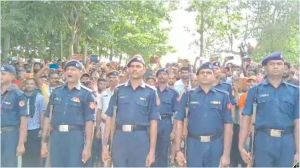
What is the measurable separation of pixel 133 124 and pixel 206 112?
905 mm

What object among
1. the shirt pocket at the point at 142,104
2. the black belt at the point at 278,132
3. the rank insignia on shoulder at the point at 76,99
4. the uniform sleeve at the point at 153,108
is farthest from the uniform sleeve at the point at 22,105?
the black belt at the point at 278,132

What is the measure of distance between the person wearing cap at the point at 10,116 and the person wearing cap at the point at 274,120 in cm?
292

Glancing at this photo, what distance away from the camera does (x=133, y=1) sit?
17.4 m

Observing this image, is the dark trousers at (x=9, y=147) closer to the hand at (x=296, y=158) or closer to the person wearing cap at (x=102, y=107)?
the person wearing cap at (x=102, y=107)

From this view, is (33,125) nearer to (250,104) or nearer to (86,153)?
(86,153)

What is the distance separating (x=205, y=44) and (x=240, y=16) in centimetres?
363

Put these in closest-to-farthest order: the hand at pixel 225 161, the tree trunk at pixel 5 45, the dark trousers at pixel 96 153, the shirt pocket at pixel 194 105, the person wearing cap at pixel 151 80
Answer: the hand at pixel 225 161 < the shirt pocket at pixel 194 105 < the person wearing cap at pixel 151 80 < the dark trousers at pixel 96 153 < the tree trunk at pixel 5 45

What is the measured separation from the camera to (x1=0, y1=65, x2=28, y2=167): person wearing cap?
6.84 metres

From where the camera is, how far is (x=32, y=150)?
7.89 metres

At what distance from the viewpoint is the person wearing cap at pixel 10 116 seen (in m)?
6.84

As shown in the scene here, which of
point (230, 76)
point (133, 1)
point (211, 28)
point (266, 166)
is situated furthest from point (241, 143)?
point (211, 28)

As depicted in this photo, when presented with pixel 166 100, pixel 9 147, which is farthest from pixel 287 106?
pixel 9 147

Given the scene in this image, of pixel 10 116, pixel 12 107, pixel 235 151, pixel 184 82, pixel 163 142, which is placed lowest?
pixel 235 151

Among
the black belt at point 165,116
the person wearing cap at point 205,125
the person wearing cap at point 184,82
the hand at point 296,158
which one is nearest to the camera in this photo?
the hand at point 296,158
